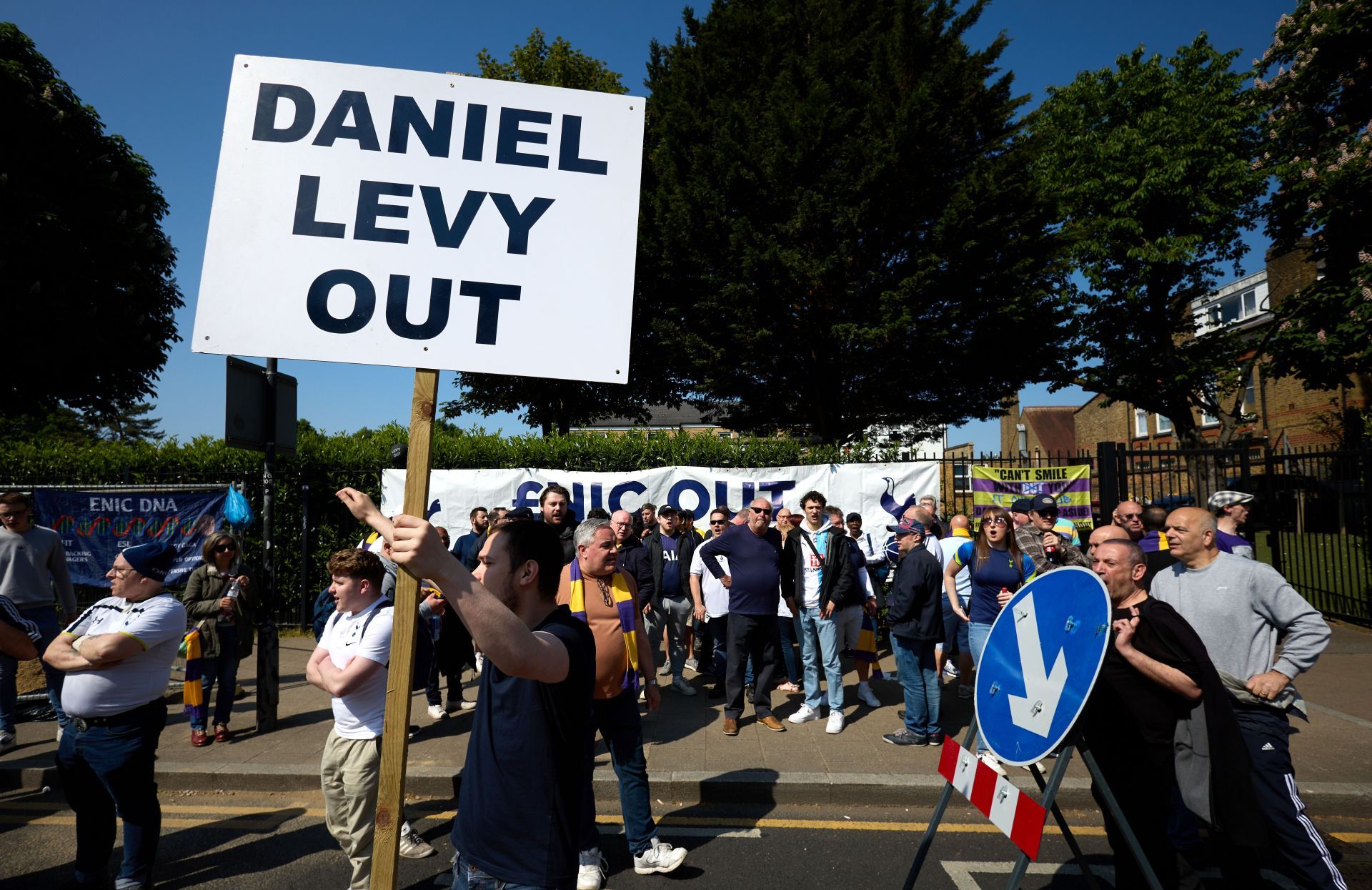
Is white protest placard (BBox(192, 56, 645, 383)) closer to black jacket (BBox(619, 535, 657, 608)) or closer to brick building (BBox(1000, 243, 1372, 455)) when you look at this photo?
black jacket (BBox(619, 535, 657, 608))

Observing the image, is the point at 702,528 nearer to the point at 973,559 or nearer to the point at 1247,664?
the point at 973,559

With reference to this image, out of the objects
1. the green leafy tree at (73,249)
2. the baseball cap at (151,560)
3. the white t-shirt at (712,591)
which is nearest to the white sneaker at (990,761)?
the baseball cap at (151,560)

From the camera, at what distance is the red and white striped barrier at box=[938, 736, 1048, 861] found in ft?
8.36

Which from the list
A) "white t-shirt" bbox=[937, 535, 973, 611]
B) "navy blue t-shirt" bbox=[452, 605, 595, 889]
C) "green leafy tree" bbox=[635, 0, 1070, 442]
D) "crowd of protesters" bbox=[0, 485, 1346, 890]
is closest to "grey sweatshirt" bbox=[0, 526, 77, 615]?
"crowd of protesters" bbox=[0, 485, 1346, 890]

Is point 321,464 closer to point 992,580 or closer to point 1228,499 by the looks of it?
point 992,580

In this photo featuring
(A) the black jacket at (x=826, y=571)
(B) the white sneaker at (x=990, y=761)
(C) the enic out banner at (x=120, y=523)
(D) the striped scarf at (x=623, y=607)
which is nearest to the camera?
(B) the white sneaker at (x=990, y=761)

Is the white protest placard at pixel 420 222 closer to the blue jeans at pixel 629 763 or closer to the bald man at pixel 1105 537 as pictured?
the bald man at pixel 1105 537

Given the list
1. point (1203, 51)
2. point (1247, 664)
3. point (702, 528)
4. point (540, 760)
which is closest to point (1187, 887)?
point (1247, 664)

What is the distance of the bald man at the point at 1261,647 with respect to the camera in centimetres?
334

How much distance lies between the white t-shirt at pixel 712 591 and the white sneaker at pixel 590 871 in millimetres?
4006

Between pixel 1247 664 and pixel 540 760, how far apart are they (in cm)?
353

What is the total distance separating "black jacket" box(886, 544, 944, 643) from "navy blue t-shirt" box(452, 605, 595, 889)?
471cm

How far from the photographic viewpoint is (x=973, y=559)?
6.27m

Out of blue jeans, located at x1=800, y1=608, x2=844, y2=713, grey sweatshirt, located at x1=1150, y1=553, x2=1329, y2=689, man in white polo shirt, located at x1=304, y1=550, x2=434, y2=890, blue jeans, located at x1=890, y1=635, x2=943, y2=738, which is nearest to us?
grey sweatshirt, located at x1=1150, y1=553, x2=1329, y2=689
